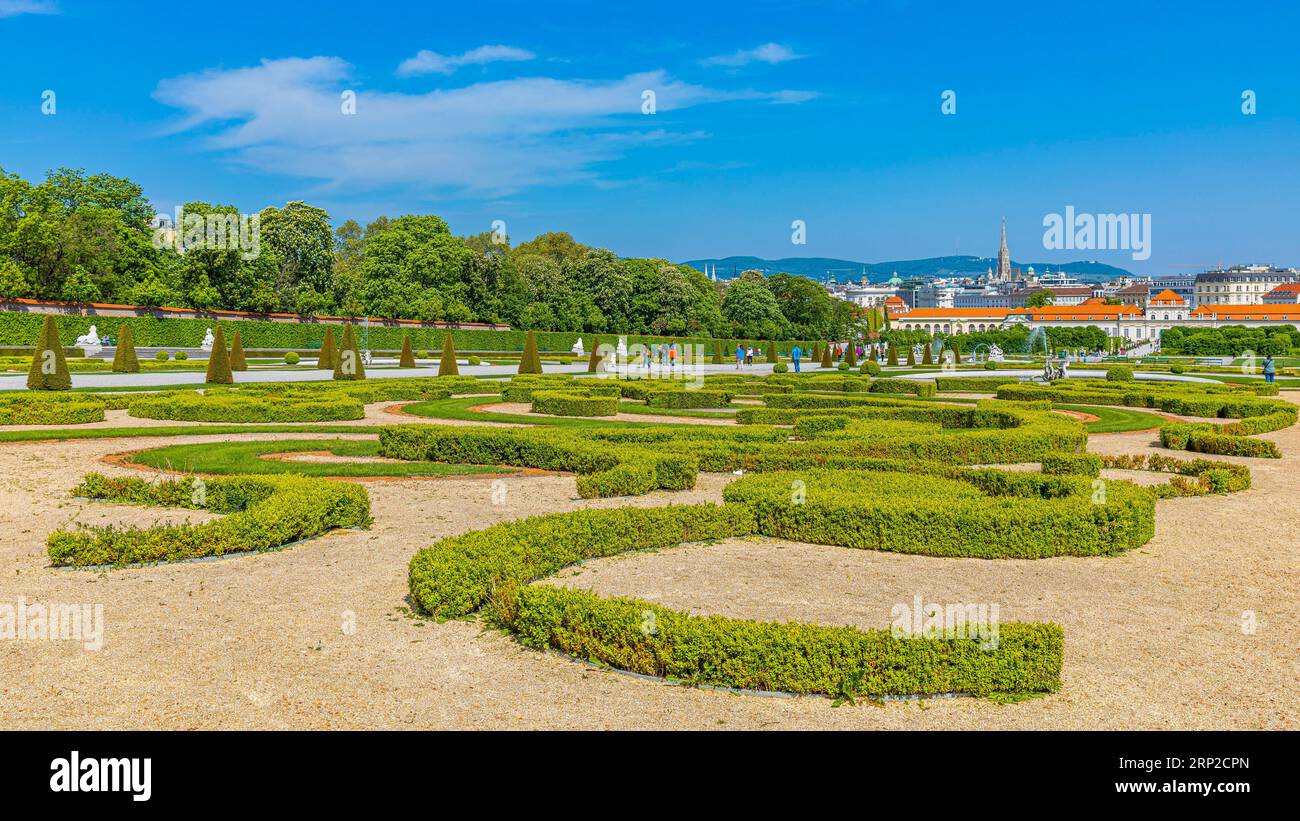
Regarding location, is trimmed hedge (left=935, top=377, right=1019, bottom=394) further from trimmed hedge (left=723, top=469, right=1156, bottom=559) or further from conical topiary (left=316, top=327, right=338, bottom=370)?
trimmed hedge (left=723, top=469, right=1156, bottom=559)

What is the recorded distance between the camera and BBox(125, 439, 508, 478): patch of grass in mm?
11664

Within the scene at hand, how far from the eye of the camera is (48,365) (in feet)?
76.6

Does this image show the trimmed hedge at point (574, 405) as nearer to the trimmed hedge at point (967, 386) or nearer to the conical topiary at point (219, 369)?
the conical topiary at point (219, 369)

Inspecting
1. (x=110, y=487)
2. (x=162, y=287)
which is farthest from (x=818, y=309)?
(x=110, y=487)

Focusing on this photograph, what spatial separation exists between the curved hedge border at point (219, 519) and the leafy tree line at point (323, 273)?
147 ft

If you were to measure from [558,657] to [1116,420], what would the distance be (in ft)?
54.4

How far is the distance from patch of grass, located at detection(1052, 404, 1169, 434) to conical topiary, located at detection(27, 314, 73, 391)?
73.1 feet

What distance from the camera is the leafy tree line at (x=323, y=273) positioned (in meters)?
51.4

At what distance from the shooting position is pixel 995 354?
58.0 m

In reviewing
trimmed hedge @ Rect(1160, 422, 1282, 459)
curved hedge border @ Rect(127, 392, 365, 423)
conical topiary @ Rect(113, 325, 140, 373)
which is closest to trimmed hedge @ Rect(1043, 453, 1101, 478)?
trimmed hedge @ Rect(1160, 422, 1282, 459)

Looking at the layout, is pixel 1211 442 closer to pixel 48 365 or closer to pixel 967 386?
pixel 967 386
